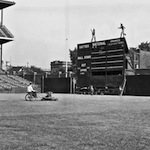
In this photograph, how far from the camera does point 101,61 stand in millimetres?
47188

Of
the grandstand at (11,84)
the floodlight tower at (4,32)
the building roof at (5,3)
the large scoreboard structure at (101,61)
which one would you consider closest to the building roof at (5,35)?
the floodlight tower at (4,32)

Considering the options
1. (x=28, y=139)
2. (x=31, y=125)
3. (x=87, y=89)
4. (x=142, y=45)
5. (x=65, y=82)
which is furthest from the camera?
(x=142, y=45)

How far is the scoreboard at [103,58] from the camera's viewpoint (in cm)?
4522

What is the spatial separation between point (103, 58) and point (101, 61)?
0.53 metres

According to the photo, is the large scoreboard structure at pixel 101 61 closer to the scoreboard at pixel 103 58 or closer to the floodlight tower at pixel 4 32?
the scoreboard at pixel 103 58

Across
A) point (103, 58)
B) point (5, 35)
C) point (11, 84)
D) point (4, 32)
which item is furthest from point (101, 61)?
point (4, 32)

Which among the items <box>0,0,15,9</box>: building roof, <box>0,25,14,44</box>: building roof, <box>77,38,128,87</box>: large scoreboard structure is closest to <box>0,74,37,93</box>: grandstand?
<box>0,25,14,44</box>: building roof

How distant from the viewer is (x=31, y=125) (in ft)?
32.9

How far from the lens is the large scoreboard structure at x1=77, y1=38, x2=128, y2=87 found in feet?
149

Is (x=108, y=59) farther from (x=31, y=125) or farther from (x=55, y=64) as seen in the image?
(x=55, y=64)

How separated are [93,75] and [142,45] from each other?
177 feet

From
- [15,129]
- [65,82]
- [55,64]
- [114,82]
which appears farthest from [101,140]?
[55,64]

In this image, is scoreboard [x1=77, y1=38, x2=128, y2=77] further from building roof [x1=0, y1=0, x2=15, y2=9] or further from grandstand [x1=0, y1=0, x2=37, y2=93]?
building roof [x1=0, y1=0, x2=15, y2=9]

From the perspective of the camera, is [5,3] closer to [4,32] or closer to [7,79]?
[4,32]
